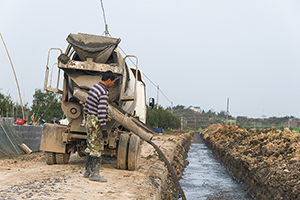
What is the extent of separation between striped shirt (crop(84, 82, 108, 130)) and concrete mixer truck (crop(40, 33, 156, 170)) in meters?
1.17

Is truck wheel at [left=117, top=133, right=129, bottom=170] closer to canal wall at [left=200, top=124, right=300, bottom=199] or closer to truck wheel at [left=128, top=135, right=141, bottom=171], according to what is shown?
truck wheel at [left=128, top=135, right=141, bottom=171]

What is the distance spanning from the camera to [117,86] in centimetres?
731

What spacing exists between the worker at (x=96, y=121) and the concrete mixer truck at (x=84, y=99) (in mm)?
1116

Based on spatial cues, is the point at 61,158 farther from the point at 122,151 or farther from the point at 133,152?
the point at 133,152

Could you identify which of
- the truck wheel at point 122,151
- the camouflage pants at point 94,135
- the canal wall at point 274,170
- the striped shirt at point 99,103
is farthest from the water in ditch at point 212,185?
the striped shirt at point 99,103

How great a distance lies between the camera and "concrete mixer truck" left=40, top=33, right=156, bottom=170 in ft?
22.6

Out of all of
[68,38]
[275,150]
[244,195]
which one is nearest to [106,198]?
[68,38]

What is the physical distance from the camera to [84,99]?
22.6 feet

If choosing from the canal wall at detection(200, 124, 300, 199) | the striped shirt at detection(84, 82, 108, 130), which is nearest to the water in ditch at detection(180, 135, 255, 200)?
the canal wall at detection(200, 124, 300, 199)

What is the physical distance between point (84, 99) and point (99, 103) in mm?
1326

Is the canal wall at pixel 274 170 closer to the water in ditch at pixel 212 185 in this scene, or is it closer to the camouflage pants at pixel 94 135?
the water in ditch at pixel 212 185

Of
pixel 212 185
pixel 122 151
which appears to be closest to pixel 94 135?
pixel 122 151

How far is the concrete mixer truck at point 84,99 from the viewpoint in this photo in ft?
22.6

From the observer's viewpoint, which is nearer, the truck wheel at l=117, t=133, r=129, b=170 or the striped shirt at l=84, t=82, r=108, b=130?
the striped shirt at l=84, t=82, r=108, b=130
